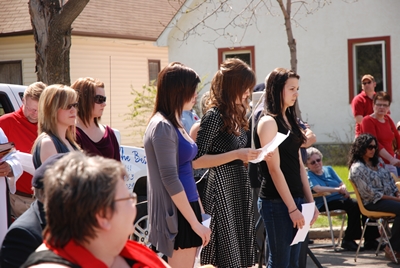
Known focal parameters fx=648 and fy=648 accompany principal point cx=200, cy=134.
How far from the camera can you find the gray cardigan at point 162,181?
4.17 meters

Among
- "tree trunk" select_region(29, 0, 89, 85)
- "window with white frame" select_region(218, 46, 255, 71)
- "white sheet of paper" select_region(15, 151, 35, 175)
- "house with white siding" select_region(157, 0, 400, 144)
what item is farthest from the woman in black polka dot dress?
"window with white frame" select_region(218, 46, 255, 71)

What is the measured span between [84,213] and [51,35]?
19.8ft

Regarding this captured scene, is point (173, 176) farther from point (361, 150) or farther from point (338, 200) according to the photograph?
point (338, 200)

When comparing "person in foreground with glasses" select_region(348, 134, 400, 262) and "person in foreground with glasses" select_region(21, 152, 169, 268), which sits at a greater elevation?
"person in foreground with glasses" select_region(21, 152, 169, 268)

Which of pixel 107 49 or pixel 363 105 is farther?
pixel 107 49

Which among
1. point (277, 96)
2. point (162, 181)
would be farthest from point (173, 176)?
point (277, 96)

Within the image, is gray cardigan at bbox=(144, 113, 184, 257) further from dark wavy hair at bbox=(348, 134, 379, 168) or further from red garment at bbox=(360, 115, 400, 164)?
red garment at bbox=(360, 115, 400, 164)

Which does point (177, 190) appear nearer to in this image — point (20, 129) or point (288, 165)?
point (288, 165)

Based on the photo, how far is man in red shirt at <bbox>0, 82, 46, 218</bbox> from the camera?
555cm

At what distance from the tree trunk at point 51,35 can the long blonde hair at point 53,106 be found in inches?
143

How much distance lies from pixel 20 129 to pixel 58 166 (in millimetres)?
3597

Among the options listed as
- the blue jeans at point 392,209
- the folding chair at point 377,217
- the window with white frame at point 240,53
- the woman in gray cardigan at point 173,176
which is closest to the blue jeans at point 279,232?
the woman in gray cardigan at point 173,176

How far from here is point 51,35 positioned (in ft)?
26.0

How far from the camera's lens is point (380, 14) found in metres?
17.3
